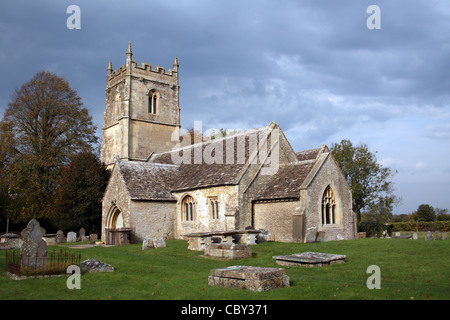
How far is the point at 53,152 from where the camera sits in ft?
117

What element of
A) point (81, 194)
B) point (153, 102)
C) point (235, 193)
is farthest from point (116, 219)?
point (153, 102)

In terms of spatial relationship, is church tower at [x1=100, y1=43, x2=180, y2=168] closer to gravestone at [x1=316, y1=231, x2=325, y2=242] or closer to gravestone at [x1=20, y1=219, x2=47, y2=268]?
gravestone at [x1=316, y1=231, x2=325, y2=242]

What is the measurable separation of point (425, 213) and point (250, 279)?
194 ft

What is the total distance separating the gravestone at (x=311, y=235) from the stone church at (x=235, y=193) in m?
0.13

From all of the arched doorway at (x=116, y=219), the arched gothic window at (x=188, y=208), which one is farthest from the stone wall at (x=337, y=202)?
the arched doorway at (x=116, y=219)

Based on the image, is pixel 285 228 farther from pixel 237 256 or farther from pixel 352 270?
pixel 352 270

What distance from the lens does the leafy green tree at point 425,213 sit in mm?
58106

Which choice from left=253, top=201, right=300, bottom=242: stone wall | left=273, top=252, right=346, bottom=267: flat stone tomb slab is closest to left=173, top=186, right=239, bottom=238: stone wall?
left=253, top=201, right=300, bottom=242: stone wall

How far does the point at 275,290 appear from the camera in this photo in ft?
30.8

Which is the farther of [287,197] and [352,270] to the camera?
[287,197]

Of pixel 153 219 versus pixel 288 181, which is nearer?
pixel 288 181

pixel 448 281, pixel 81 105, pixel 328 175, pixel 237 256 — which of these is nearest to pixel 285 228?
pixel 328 175

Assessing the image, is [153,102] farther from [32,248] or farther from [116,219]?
[32,248]
